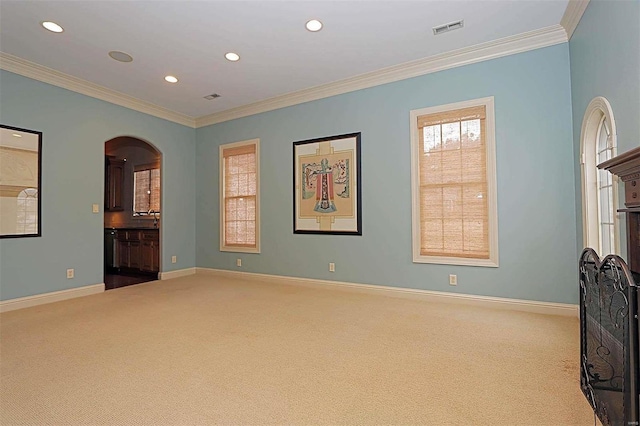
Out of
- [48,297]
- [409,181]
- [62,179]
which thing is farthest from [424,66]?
[48,297]

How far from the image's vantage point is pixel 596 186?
3143mm

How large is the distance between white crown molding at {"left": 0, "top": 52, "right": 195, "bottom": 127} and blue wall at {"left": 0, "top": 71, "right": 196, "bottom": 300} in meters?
0.08

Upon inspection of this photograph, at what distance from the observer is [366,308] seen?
400 centimetres

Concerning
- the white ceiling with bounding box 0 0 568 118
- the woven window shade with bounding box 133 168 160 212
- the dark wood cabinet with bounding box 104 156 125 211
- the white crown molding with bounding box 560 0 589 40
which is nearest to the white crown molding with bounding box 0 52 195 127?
the white ceiling with bounding box 0 0 568 118

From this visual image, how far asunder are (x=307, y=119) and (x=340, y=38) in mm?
1721

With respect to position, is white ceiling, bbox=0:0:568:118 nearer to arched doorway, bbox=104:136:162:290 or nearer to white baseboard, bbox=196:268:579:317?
arched doorway, bbox=104:136:162:290

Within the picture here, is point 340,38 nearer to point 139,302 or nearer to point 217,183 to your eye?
point 217,183

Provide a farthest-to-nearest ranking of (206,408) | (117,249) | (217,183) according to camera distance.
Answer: (117,249) < (217,183) < (206,408)

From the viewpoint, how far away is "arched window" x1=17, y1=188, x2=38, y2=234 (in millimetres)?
4203

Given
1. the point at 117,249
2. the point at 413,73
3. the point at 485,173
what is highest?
the point at 413,73

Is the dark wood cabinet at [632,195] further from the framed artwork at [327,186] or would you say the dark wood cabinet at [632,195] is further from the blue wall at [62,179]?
the blue wall at [62,179]

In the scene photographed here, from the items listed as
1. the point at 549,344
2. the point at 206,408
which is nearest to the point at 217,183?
the point at 206,408

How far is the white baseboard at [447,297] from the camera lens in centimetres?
365

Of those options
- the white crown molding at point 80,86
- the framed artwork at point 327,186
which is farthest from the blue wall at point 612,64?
A: the white crown molding at point 80,86
